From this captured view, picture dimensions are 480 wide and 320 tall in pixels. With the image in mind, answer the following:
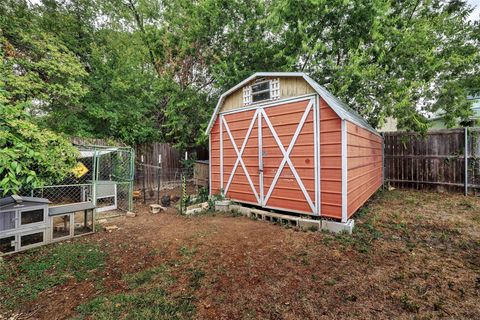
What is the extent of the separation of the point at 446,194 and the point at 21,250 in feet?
41.0

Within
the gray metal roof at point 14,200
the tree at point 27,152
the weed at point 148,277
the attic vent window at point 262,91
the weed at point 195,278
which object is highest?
the attic vent window at point 262,91

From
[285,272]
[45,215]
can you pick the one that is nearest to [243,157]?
[285,272]

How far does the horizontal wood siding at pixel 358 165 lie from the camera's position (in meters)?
4.82

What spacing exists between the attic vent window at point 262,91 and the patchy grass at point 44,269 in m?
5.12

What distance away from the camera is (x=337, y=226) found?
15.0ft

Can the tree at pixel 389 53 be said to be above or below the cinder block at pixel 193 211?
above

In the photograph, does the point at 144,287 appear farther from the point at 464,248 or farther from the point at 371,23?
the point at 371,23

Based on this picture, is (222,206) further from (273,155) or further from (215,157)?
(273,155)

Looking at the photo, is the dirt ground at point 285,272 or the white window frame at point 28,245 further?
the white window frame at point 28,245

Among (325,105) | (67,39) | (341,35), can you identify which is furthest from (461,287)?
(67,39)

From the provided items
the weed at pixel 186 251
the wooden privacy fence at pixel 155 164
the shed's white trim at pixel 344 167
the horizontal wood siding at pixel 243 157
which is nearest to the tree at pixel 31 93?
the weed at pixel 186 251

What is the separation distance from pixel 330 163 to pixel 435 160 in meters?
6.96

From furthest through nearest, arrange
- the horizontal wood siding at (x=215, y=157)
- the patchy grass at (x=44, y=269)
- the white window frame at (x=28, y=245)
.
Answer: the horizontal wood siding at (x=215, y=157) → the white window frame at (x=28, y=245) → the patchy grass at (x=44, y=269)

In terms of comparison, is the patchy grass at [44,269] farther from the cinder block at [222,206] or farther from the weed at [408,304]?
the weed at [408,304]
